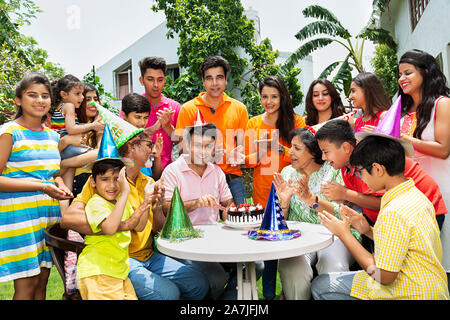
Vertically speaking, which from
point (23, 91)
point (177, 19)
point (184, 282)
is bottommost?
point (184, 282)

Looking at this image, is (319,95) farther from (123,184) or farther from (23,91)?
(23,91)

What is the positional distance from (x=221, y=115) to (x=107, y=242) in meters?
2.32

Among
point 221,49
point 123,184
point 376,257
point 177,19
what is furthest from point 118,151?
point 177,19

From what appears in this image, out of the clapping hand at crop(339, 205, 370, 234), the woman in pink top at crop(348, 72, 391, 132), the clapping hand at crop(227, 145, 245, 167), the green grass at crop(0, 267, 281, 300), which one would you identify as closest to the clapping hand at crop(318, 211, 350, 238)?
the clapping hand at crop(339, 205, 370, 234)

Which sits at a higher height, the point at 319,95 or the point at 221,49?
the point at 221,49

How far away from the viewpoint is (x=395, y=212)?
206 cm

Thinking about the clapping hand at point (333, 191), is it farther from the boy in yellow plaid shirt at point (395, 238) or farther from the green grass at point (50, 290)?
the green grass at point (50, 290)

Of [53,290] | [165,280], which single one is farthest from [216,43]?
[165,280]

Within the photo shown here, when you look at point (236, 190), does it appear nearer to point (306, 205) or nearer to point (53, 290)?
point (306, 205)

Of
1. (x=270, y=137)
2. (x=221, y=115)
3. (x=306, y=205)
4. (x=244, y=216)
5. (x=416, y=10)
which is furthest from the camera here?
(x=416, y=10)

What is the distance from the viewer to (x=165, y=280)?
285cm

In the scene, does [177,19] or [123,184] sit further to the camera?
[177,19]

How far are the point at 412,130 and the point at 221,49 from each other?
9.36m

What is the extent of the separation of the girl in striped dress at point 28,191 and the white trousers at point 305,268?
1.91 m
